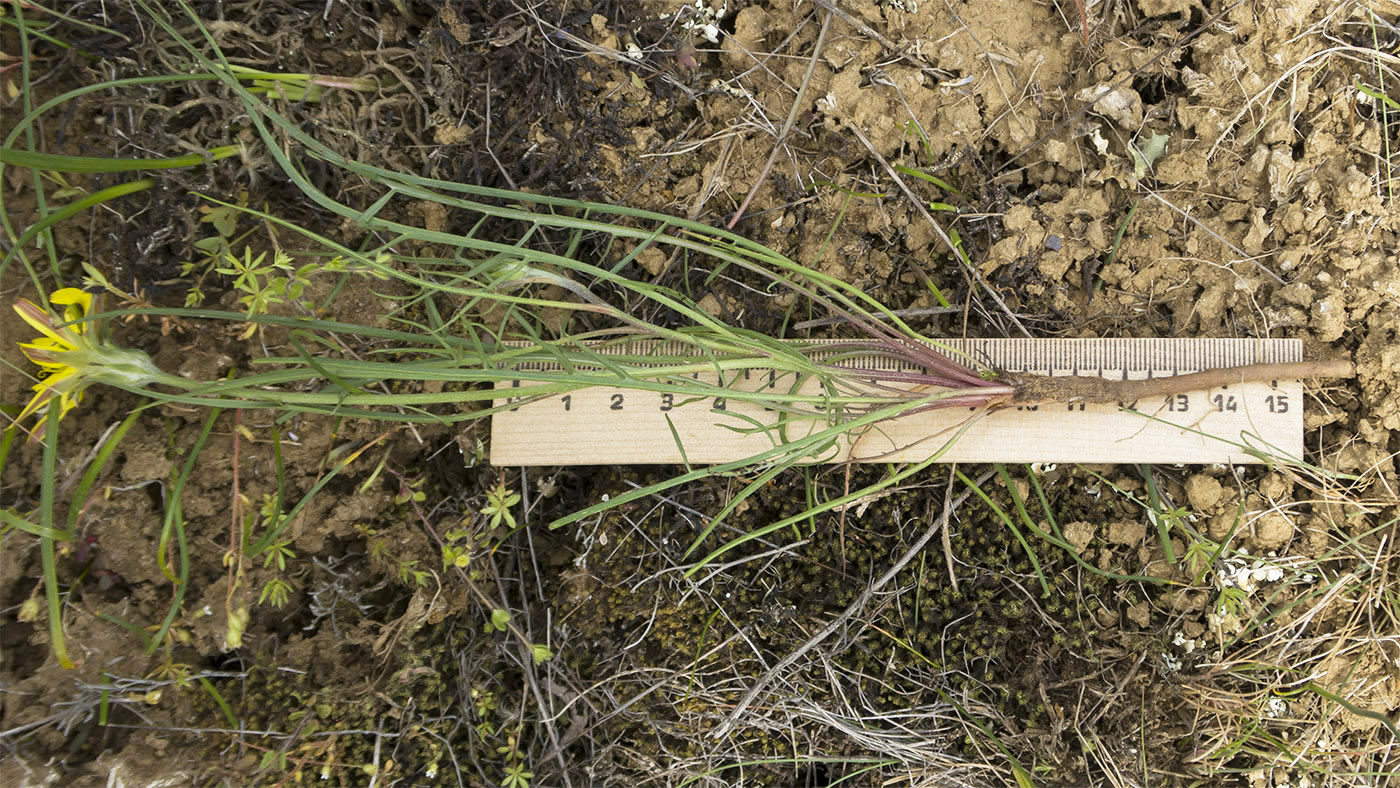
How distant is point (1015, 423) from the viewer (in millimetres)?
2039

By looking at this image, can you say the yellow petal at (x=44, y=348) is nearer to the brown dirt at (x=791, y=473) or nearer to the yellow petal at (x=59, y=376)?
the yellow petal at (x=59, y=376)

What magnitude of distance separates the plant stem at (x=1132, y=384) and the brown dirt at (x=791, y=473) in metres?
0.13

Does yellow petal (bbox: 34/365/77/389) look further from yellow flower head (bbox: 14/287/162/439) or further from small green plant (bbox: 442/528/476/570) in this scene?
small green plant (bbox: 442/528/476/570)

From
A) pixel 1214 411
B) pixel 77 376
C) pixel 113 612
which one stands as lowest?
pixel 113 612

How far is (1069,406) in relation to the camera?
80.3 inches

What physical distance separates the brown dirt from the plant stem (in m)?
0.13

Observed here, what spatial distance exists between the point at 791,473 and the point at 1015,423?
1.84 feet

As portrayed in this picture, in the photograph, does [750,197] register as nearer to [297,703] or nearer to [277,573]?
[277,573]

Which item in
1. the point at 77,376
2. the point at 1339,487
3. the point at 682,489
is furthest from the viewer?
the point at 682,489

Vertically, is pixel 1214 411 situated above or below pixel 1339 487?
above

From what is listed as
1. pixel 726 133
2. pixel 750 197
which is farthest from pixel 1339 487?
pixel 726 133

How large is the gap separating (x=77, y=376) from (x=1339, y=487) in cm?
264

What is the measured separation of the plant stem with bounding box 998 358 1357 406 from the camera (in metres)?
1.96

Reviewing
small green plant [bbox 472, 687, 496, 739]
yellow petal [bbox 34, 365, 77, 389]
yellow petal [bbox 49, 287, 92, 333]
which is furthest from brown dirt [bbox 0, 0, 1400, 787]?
yellow petal [bbox 34, 365, 77, 389]
